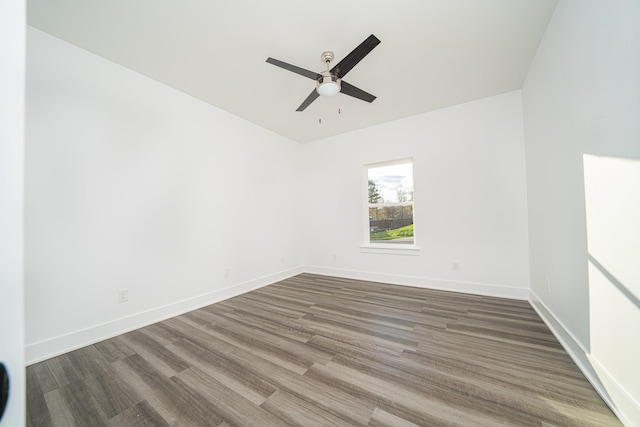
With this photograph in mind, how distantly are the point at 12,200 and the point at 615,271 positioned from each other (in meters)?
2.26

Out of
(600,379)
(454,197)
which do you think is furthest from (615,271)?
(454,197)

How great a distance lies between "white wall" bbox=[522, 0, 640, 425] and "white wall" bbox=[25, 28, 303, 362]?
351 cm

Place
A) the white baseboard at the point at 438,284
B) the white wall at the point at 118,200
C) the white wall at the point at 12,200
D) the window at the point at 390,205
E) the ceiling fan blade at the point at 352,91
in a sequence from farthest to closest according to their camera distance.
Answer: the window at the point at 390,205 < the white baseboard at the point at 438,284 < the ceiling fan blade at the point at 352,91 < the white wall at the point at 118,200 < the white wall at the point at 12,200

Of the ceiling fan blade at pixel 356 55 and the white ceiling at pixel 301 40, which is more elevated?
the white ceiling at pixel 301 40

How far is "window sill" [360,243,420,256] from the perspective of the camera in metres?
3.59

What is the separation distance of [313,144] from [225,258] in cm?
272

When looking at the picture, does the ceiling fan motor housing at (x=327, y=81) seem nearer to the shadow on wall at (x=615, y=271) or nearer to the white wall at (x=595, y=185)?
the white wall at (x=595, y=185)

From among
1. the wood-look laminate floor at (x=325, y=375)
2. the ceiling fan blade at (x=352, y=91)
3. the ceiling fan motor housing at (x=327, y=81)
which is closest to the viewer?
the wood-look laminate floor at (x=325, y=375)

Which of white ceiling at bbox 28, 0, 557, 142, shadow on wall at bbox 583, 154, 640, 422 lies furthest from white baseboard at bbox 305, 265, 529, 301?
white ceiling at bbox 28, 0, 557, 142

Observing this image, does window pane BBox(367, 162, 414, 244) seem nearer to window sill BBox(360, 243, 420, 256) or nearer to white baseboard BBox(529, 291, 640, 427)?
window sill BBox(360, 243, 420, 256)

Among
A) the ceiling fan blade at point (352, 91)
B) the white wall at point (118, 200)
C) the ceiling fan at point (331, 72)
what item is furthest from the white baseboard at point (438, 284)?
the ceiling fan at point (331, 72)

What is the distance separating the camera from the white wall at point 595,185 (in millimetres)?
1168

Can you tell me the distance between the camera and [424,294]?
10.4 ft

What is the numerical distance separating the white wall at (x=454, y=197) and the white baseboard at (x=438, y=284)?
0.5 inches
